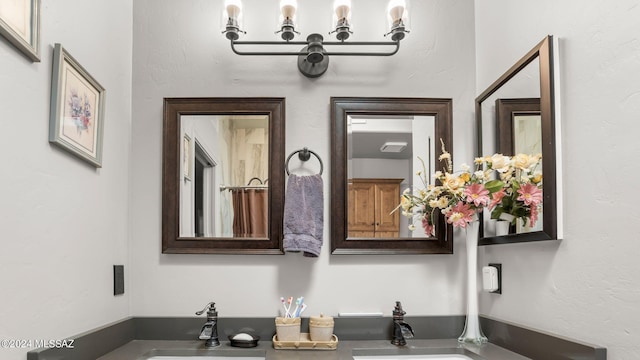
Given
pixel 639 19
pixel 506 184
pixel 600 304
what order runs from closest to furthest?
pixel 639 19 → pixel 600 304 → pixel 506 184

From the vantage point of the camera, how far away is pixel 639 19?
3.65ft

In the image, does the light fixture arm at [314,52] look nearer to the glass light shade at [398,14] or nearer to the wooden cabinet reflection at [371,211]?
the glass light shade at [398,14]

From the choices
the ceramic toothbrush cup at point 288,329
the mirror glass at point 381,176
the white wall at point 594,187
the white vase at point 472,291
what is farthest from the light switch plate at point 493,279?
the ceramic toothbrush cup at point 288,329

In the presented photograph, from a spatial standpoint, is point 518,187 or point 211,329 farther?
point 211,329

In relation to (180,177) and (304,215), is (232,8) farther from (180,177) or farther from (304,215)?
(304,215)

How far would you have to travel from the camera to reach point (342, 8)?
1.86 meters

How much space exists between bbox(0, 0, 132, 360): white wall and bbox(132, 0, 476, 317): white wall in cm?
9

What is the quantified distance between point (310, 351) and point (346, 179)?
0.66 m

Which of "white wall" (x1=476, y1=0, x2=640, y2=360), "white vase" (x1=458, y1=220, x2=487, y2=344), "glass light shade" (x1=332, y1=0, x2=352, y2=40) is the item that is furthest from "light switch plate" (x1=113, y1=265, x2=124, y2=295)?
"white wall" (x1=476, y1=0, x2=640, y2=360)

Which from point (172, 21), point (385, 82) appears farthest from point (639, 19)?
point (172, 21)

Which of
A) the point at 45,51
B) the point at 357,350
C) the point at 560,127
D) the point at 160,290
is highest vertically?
the point at 45,51

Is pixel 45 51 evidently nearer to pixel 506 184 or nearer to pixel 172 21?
pixel 172 21

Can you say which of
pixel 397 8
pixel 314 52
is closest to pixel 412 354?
pixel 314 52

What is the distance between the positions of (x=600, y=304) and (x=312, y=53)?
126cm
